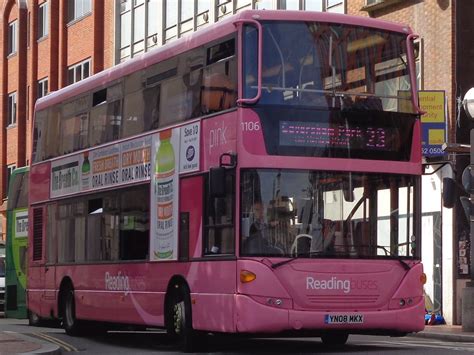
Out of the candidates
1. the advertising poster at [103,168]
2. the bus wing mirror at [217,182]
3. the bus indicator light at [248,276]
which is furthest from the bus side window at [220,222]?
the advertising poster at [103,168]

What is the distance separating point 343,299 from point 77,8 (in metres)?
34.7

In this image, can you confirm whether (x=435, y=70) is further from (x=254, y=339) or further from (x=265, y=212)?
(x=265, y=212)

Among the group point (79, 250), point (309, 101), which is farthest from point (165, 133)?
point (79, 250)

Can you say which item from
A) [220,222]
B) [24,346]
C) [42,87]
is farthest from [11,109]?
[220,222]

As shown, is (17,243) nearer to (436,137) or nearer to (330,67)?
(436,137)

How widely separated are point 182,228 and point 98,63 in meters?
28.9

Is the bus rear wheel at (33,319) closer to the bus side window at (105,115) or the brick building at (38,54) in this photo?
the bus side window at (105,115)

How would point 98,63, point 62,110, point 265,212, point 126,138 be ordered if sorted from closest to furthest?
point 265,212 → point 126,138 → point 62,110 → point 98,63

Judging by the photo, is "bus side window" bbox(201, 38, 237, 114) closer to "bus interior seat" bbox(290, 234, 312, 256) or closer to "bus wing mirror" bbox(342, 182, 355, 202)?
"bus wing mirror" bbox(342, 182, 355, 202)

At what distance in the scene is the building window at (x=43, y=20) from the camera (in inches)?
2039

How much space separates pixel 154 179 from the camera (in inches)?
727

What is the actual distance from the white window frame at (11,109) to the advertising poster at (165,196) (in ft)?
121

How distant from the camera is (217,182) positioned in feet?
52.6

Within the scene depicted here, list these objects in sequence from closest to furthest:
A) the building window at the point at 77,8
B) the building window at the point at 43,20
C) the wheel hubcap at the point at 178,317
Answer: the wheel hubcap at the point at 178,317
the building window at the point at 77,8
the building window at the point at 43,20
